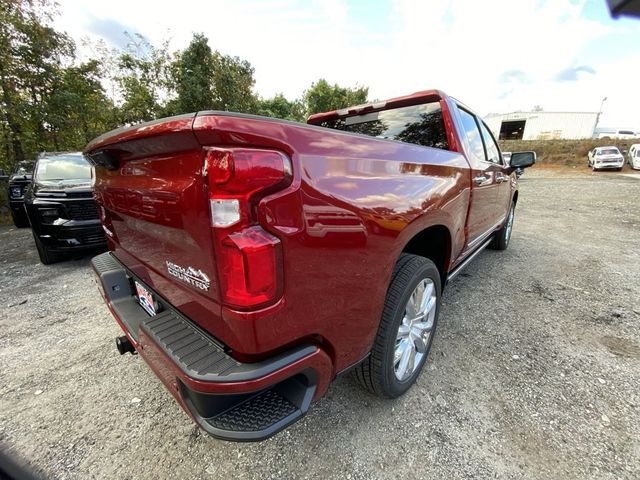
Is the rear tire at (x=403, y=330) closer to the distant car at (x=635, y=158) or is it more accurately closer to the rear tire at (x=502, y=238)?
the rear tire at (x=502, y=238)

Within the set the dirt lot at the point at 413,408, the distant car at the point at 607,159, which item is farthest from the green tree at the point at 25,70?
the distant car at the point at 607,159

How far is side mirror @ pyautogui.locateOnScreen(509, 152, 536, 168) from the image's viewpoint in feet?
12.6

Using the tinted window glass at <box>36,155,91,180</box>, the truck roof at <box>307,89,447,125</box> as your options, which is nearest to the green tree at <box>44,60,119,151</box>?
the tinted window glass at <box>36,155,91,180</box>

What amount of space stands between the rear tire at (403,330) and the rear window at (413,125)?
3.93 ft

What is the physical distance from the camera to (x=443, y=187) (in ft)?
6.67

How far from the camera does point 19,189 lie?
674cm

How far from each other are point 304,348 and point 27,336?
10.2ft

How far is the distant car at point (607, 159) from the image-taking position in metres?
20.2

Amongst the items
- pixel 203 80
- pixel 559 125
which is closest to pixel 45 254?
pixel 203 80

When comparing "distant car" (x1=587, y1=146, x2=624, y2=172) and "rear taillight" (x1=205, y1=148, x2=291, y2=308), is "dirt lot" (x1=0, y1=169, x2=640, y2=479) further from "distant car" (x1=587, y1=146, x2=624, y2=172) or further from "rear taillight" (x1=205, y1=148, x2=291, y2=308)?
"distant car" (x1=587, y1=146, x2=624, y2=172)

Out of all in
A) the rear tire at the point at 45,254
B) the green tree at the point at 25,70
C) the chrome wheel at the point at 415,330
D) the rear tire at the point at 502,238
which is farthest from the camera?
the green tree at the point at 25,70

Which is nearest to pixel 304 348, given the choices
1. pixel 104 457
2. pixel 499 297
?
pixel 104 457

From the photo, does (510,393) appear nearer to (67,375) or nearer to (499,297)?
(499,297)

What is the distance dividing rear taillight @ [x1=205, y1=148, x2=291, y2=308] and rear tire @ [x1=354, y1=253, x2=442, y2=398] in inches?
35.2
